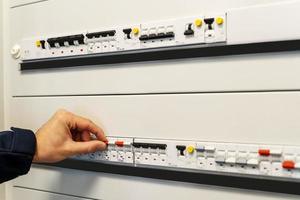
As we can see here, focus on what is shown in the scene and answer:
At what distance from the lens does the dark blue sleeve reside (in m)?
1.06

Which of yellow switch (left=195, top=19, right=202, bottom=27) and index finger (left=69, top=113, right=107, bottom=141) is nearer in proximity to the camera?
yellow switch (left=195, top=19, right=202, bottom=27)

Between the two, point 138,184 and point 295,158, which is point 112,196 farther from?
point 295,158

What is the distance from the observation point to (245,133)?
0.99 m

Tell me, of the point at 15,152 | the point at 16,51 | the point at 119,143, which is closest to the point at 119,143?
the point at 119,143

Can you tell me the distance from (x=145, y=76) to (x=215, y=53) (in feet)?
0.84

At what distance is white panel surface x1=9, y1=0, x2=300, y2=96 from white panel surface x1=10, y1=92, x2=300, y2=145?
31 millimetres

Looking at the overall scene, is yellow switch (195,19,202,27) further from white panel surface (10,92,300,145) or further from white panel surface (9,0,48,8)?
white panel surface (9,0,48,8)

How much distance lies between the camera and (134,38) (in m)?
1.15

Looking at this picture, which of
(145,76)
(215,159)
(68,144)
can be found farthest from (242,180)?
(68,144)

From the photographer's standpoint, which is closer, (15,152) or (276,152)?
(276,152)

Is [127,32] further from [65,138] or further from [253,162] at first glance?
[253,162]

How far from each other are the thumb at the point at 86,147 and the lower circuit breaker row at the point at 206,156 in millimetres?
45

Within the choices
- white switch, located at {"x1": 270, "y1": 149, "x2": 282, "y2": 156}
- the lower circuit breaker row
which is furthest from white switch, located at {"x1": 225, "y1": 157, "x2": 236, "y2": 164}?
white switch, located at {"x1": 270, "y1": 149, "x2": 282, "y2": 156}

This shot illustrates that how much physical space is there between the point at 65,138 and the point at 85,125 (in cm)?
8
